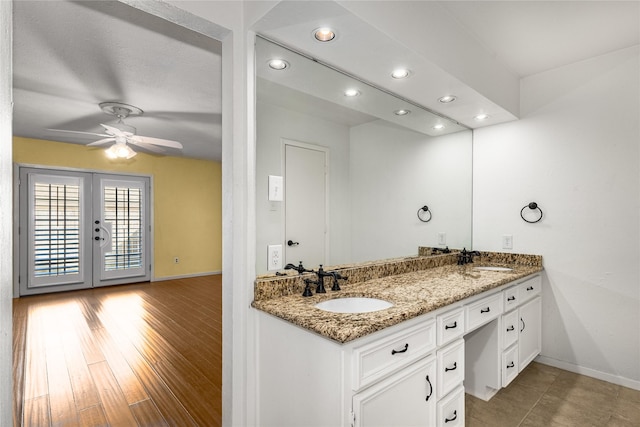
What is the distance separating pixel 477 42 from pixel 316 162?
1433 millimetres

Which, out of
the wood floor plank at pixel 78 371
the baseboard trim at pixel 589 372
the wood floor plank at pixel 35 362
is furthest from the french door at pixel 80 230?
the baseboard trim at pixel 589 372

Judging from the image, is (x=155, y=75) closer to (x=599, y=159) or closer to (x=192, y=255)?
(x=599, y=159)

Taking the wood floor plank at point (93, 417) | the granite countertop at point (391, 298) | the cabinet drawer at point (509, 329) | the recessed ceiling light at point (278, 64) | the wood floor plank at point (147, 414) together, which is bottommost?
the wood floor plank at point (147, 414)

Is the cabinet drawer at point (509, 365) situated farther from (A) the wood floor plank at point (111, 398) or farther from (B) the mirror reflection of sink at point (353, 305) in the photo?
(A) the wood floor plank at point (111, 398)

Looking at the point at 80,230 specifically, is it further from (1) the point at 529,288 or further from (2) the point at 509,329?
(1) the point at 529,288

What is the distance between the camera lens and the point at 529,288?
8.43ft

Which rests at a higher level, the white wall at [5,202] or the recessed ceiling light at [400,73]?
the recessed ceiling light at [400,73]

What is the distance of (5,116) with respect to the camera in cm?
38

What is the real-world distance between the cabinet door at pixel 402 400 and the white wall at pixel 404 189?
2.89 feet

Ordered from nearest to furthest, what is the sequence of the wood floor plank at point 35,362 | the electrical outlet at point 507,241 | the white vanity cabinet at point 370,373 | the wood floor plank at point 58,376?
the white vanity cabinet at point 370,373, the wood floor plank at point 58,376, the wood floor plank at point 35,362, the electrical outlet at point 507,241

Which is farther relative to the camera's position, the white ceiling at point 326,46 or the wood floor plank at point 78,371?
the wood floor plank at point 78,371

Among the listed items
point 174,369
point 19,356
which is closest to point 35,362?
point 19,356

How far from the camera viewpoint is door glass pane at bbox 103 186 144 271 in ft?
18.6

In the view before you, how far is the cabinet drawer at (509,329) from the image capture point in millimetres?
2197
